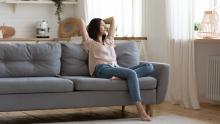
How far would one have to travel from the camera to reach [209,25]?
5.53 m

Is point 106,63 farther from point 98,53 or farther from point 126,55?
point 126,55

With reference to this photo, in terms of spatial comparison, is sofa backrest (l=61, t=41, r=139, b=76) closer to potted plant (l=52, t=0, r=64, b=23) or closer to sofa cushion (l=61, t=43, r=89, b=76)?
sofa cushion (l=61, t=43, r=89, b=76)

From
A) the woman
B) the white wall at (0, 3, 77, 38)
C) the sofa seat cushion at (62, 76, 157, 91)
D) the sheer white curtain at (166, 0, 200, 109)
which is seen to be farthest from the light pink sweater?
the white wall at (0, 3, 77, 38)

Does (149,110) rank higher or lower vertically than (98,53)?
lower

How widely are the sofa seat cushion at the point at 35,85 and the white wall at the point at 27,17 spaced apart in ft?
10.0

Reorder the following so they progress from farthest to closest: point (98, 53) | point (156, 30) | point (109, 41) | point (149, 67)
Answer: point (156, 30), point (109, 41), point (98, 53), point (149, 67)

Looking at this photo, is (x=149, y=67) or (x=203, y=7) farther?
(x=203, y=7)

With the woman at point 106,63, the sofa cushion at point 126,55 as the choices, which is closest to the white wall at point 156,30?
the sofa cushion at point 126,55

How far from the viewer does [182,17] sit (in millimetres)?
5461

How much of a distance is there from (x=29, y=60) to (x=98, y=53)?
2.40ft

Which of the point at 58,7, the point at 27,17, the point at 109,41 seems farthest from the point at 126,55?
the point at 27,17

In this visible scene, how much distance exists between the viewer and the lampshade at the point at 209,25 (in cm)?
547

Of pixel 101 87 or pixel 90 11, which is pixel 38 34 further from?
pixel 101 87

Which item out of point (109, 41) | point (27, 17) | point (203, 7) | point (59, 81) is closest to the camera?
point (59, 81)
